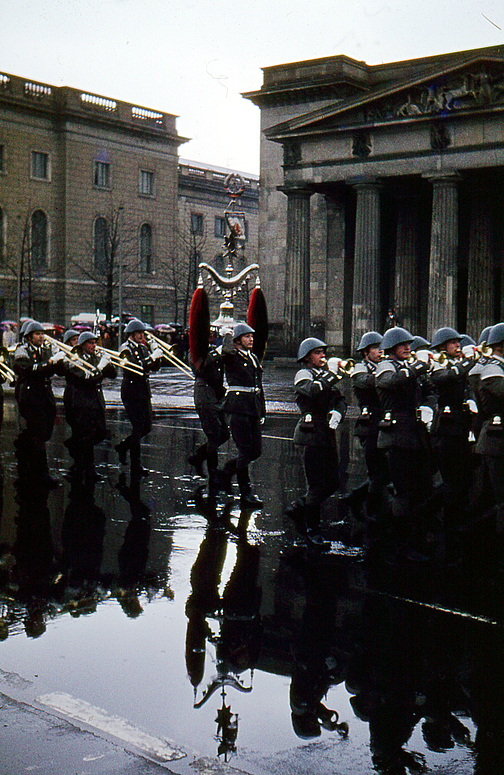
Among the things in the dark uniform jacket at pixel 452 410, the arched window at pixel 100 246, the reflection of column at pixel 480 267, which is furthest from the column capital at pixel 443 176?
the arched window at pixel 100 246

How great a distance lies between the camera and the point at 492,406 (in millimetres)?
8367

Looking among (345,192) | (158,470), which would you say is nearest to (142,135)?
(345,192)

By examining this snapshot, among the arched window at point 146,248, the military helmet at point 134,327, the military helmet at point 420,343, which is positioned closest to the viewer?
the military helmet at point 420,343

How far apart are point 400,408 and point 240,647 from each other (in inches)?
134

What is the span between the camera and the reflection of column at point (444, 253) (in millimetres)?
31969

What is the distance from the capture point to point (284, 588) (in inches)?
293

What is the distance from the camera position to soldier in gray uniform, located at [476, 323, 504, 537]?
8266 mm

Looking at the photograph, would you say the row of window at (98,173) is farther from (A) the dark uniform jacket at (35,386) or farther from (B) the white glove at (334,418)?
(B) the white glove at (334,418)

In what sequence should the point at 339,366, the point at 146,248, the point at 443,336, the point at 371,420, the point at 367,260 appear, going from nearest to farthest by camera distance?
the point at 339,366 → the point at 443,336 → the point at 371,420 → the point at 367,260 → the point at 146,248

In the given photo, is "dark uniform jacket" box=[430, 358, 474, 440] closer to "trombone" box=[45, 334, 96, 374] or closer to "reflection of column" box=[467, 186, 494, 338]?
"trombone" box=[45, 334, 96, 374]

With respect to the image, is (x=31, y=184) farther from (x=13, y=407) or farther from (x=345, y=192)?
(x=13, y=407)

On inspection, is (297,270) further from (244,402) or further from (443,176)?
(244,402)

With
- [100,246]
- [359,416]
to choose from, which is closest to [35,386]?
[359,416]

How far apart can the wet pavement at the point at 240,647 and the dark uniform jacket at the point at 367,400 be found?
95 cm
